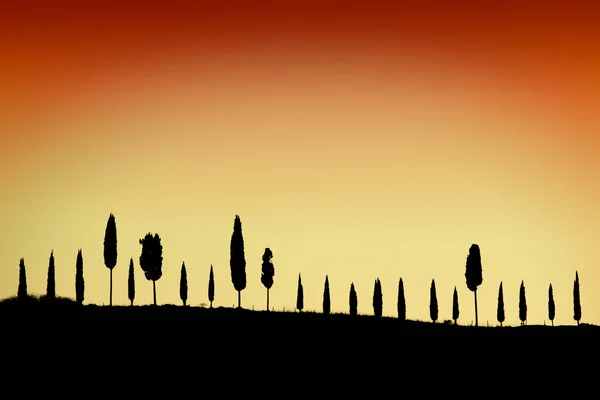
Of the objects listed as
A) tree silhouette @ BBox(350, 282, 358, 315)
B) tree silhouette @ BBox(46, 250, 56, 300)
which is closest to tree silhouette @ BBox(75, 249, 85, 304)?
tree silhouette @ BBox(46, 250, 56, 300)

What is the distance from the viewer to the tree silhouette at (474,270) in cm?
10869

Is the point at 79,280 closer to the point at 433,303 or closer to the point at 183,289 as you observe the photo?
the point at 183,289

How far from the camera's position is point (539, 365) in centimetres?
7256

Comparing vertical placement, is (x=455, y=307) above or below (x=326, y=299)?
below

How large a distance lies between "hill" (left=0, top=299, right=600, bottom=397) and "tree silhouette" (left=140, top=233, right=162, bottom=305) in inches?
935

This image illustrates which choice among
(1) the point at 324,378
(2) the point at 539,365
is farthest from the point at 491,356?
(1) the point at 324,378

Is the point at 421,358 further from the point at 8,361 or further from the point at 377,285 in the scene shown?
the point at 377,285

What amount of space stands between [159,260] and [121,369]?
49.6m

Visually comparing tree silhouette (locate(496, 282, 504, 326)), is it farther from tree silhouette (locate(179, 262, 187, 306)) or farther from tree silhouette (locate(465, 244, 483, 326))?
tree silhouette (locate(179, 262, 187, 306))

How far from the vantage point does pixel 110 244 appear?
107 m

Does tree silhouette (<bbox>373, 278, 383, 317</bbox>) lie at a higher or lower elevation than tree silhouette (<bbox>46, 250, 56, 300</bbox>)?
A: lower

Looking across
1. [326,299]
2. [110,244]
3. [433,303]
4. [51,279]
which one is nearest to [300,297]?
[326,299]

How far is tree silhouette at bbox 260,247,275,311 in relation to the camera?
112 meters

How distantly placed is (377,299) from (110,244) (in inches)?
1212
